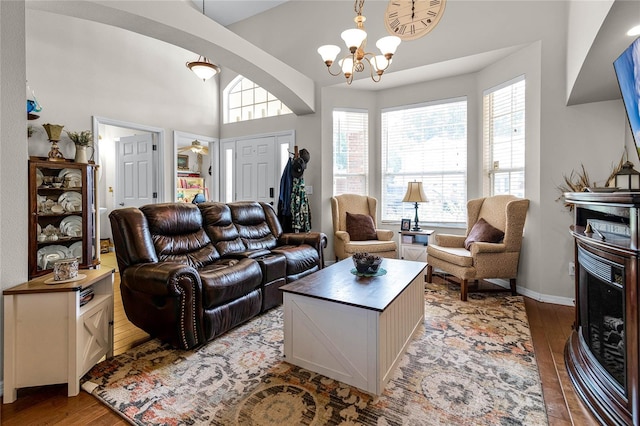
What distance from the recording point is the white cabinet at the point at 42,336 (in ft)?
5.54

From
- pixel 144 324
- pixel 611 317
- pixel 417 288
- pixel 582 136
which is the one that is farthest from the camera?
pixel 582 136

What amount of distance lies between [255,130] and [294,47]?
4.99 ft

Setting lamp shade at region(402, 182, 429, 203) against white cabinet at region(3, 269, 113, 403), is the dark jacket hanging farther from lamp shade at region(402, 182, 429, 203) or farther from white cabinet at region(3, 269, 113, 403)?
white cabinet at region(3, 269, 113, 403)

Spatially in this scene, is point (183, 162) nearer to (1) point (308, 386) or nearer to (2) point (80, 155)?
(2) point (80, 155)

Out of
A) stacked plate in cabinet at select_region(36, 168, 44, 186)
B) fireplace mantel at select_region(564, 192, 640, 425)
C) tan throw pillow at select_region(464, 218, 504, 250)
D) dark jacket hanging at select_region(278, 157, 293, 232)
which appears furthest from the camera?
dark jacket hanging at select_region(278, 157, 293, 232)

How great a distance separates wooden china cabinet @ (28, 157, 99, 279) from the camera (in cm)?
346

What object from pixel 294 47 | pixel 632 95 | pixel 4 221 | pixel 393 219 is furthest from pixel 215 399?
pixel 294 47

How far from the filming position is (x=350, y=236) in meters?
4.43

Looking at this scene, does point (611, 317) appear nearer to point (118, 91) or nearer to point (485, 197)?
point (485, 197)

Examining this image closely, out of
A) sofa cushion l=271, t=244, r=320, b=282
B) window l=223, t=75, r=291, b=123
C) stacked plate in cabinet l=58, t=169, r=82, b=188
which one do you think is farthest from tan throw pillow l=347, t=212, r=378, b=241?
stacked plate in cabinet l=58, t=169, r=82, b=188

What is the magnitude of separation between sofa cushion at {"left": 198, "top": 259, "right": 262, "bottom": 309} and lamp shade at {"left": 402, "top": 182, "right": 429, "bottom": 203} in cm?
242

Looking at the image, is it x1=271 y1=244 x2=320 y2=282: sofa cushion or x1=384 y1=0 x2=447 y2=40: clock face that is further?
x1=384 y1=0 x2=447 y2=40: clock face

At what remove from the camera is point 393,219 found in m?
4.88

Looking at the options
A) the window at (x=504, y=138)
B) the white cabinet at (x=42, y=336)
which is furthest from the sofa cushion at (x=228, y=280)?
the window at (x=504, y=138)
